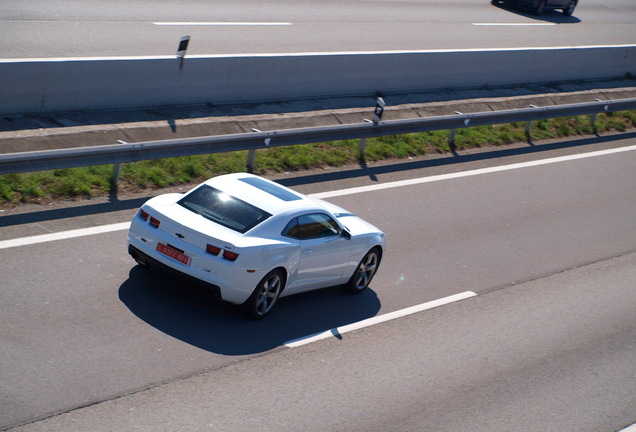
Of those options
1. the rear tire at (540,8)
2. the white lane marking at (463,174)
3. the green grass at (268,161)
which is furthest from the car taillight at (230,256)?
the rear tire at (540,8)

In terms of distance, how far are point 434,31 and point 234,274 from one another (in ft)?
60.3

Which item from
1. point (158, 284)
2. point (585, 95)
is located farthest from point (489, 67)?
point (158, 284)

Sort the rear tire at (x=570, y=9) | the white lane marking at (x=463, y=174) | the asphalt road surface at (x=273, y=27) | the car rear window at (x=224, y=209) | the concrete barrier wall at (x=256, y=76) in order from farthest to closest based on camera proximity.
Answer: the rear tire at (x=570, y=9) < the asphalt road surface at (x=273, y=27) < the white lane marking at (x=463, y=174) < the concrete barrier wall at (x=256, y=76) < the car rear window at (x=224, y=209)

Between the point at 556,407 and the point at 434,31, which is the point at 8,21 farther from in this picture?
the point at 556,407

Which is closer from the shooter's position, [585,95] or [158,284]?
[158,284]

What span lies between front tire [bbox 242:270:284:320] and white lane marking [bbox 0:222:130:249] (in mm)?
2687

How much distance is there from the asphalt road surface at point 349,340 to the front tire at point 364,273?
0.46 ft

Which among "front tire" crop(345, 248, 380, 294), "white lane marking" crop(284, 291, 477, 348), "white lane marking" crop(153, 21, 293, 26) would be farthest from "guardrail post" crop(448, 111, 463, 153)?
"white lane marking" crop(153, 21, 293, 26)

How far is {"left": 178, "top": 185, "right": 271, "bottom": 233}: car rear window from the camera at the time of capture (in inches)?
345

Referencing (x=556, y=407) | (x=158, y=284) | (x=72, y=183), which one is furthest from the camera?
(x=72, y=183)

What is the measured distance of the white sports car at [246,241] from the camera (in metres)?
8.41

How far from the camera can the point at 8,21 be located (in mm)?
17781

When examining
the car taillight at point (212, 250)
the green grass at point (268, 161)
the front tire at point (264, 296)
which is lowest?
the green grass at point (268, 161)

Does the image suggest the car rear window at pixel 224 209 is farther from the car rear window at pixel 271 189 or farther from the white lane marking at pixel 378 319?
the white lane marking at pixel 378 319
